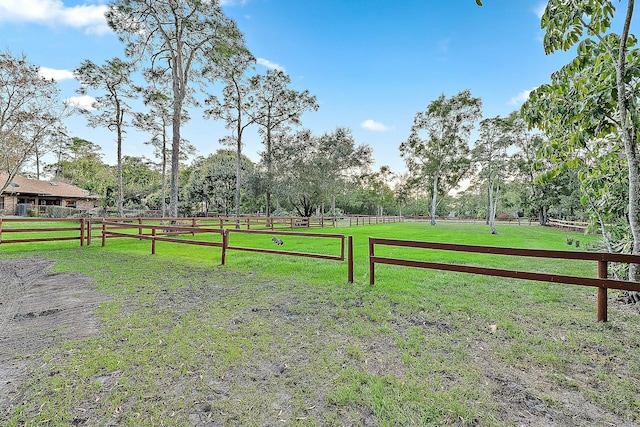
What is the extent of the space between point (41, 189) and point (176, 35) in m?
30.1

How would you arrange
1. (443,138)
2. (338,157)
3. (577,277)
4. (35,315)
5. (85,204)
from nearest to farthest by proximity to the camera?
(577,277) < (35,315) < (443,138) < (338,157) < (85,204)

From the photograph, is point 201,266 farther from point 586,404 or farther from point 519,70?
point 519,70

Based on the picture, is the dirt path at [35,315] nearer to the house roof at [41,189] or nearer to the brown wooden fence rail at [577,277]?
the brown wooden fence rail at [577,277]

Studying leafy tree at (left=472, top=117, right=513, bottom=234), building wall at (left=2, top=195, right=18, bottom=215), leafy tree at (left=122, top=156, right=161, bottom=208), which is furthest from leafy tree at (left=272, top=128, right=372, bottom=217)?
building wall at (left=2, top=195, right=18, bottom=215)

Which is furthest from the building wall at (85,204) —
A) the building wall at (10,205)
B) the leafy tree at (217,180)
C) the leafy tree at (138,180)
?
the leafy tree at (217,180)

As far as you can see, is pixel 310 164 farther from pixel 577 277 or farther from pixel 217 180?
pixel 577 277

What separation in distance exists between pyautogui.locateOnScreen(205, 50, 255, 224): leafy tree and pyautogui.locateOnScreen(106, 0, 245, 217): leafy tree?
93.1 inches

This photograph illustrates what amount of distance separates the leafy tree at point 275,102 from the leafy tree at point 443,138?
1095cm

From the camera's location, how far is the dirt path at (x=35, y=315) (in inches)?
97.6

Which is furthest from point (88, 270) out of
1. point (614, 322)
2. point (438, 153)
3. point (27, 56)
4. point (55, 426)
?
point (438, 153)

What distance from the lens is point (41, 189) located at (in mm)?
31312

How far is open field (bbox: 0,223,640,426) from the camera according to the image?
75.8 inches

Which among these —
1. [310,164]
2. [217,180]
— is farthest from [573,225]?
[217,180]

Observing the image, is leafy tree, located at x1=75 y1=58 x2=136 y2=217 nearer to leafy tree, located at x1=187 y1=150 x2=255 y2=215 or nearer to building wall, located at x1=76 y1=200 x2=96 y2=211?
leafy tree, located at x1=187 y1=150 x2=255 y2=215
